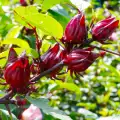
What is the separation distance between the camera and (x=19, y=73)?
1.00 metres

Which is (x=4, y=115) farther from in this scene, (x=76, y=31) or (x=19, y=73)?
(x=76, y=31)

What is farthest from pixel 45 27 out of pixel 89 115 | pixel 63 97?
pixel 63 97

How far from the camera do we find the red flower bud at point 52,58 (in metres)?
1.06

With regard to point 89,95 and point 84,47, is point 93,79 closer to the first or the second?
point 89,95

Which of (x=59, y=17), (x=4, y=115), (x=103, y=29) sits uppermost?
(x=103, y=29)

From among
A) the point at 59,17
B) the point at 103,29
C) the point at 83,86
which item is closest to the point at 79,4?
the point at 103,29

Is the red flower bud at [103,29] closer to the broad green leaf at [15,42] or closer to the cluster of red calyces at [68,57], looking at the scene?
the cluster of red calyces at [68,57]

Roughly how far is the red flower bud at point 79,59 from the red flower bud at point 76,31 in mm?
35

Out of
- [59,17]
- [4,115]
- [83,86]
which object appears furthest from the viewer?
[83,86]

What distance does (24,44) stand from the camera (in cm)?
121

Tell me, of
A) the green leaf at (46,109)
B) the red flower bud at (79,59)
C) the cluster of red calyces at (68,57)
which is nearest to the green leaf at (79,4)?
the cluster of red calyces at (68,57)

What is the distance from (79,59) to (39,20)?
6.3 inches

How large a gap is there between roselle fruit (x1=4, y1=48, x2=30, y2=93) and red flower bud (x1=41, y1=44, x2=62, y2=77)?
82mm

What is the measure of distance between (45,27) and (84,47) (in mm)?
126
